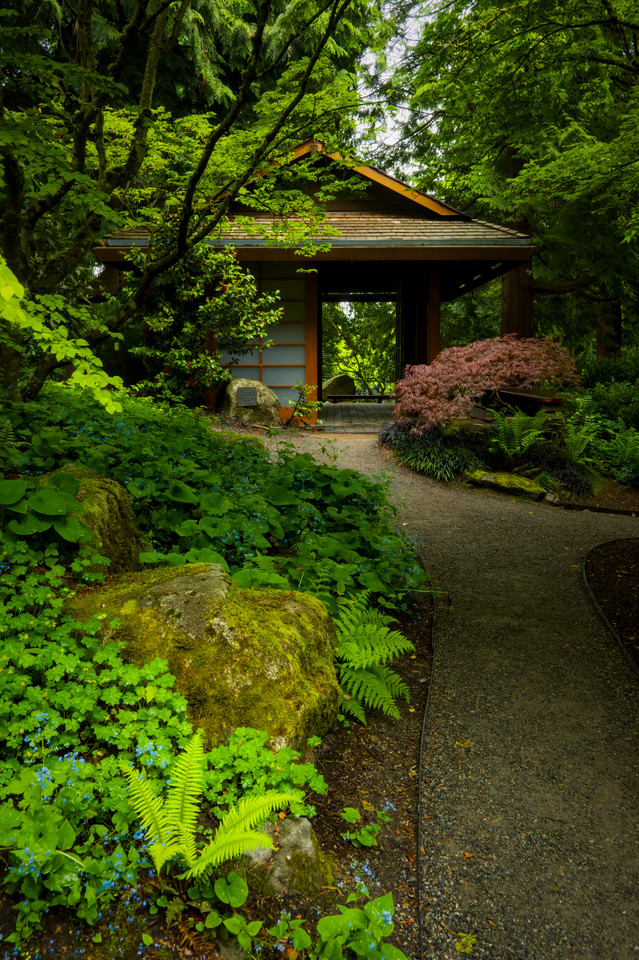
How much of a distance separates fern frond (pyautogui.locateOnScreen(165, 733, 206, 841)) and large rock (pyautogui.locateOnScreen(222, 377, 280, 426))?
377 inches

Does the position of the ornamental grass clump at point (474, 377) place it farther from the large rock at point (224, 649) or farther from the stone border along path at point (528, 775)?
the large rock at point (224, 649)

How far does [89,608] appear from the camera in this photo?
250 cm

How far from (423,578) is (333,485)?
1.25m

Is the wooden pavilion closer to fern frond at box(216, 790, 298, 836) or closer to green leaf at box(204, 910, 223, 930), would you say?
fern frond at box(216, 790, 298, 836)

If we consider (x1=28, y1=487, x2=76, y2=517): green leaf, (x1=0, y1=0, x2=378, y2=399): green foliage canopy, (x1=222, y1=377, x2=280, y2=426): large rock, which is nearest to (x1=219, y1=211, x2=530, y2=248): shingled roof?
(x1=222, y1=377, x2=280, y2=426): large rock

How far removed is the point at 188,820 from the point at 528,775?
157 centimetres

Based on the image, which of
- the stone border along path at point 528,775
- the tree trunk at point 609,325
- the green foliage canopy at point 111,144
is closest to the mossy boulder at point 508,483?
the stone border along path at point 528,775

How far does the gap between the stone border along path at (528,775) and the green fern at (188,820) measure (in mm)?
673

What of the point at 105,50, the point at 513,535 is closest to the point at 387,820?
the point at 513,535

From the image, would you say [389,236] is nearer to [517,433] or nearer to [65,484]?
[517,433]

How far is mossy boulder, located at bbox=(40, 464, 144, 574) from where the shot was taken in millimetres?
2990

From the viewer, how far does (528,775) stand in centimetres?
259

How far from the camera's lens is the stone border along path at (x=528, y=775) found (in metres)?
1.89

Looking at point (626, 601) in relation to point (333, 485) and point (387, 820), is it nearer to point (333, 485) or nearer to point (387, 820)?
point (333, 485)
